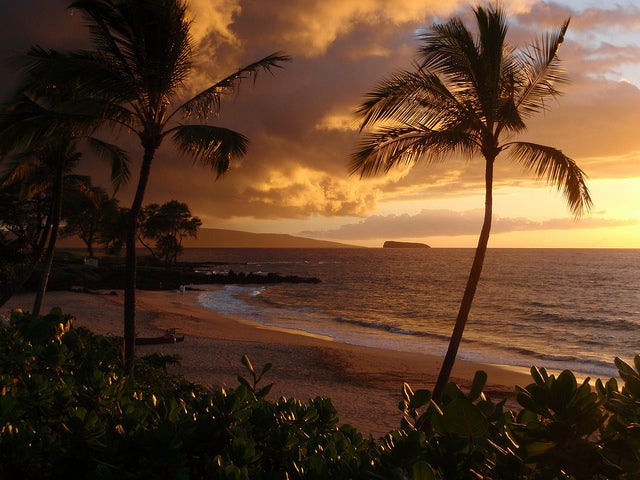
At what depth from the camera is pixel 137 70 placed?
9.05 m

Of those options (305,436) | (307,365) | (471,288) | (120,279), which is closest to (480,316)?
(307,365)

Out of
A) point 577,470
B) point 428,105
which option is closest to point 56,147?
point 428,105

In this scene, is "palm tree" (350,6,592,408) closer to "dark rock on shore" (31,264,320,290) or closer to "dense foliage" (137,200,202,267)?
"dark rock on shore" (31,264,320,290)

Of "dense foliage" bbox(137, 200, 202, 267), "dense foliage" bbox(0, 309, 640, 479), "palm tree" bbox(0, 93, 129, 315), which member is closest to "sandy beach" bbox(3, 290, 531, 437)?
"palm tree" bbox(0, 93, 129, 315)

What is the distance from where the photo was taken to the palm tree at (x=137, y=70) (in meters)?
8.72

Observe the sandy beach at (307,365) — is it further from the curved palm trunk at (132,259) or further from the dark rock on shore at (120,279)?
the dark rock on shore at (120,279)

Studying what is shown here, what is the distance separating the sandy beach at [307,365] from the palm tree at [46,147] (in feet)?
15.9

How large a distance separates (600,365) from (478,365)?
537 cm

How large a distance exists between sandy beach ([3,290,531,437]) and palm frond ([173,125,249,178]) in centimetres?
407

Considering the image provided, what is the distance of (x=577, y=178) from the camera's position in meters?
8.78

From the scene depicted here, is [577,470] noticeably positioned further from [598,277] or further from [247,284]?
[598,277]

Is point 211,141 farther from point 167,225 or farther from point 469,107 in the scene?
point 167,225

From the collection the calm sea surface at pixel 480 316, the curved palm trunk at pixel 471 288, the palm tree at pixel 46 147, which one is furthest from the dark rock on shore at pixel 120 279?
the curved palm trunk at pixel 471 288

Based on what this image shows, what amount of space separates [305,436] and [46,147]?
13905 mm
